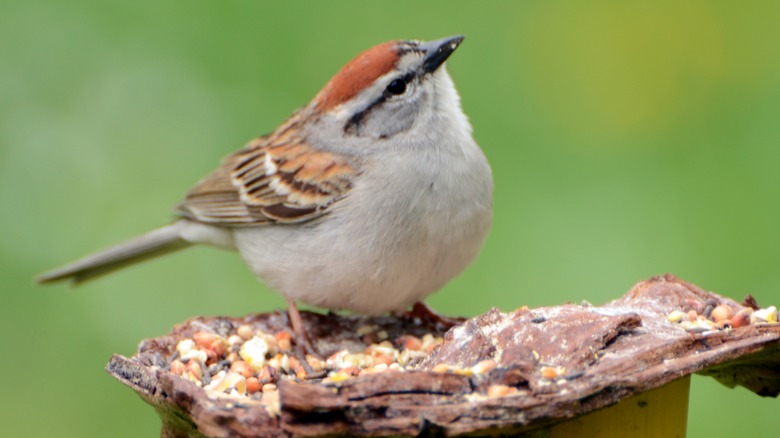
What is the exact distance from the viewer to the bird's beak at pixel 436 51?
10.8 feet

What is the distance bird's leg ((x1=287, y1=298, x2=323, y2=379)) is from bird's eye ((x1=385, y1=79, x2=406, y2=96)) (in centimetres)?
69

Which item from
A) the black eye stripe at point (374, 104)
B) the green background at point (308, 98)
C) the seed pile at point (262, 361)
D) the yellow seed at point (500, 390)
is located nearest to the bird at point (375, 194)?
the black eye stripe at point (374, 104)

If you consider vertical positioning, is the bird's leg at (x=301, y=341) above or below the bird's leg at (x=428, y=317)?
below

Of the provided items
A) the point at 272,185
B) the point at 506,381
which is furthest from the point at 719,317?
the point at 272,185

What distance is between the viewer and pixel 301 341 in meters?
2.89

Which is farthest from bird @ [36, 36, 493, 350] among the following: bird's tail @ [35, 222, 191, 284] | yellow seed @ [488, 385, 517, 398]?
yellow seed @ [488, 385, 517, 398]

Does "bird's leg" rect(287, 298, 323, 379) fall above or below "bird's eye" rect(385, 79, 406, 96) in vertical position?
below

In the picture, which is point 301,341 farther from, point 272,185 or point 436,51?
point 436,51

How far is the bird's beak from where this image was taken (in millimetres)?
3307

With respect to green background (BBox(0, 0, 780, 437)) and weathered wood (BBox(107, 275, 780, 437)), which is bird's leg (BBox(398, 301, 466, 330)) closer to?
green background (BBox(0, 0, 780, 437))

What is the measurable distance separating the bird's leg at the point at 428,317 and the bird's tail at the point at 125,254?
1051 millimetres

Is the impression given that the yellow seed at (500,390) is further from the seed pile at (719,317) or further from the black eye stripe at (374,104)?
the black eye stripe at (374,104)

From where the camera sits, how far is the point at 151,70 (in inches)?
196

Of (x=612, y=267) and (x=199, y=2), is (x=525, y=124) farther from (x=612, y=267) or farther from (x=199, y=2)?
(x=199, y=2)
